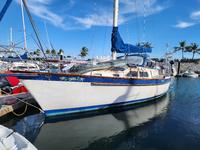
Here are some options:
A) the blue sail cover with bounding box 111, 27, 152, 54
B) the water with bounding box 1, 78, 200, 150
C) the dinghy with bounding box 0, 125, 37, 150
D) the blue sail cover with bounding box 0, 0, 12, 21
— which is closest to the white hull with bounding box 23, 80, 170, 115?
the water with bounding box 1, 78, 200, 150

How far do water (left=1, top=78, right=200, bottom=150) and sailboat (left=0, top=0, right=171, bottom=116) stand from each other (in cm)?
70

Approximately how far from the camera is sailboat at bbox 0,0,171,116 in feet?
27.8

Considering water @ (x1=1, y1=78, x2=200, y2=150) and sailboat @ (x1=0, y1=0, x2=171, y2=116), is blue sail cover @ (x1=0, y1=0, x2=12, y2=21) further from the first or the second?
water @ (x1=1, y1=78, x2=200, y2=150)

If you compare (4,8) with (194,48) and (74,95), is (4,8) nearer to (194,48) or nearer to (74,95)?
(74,95)

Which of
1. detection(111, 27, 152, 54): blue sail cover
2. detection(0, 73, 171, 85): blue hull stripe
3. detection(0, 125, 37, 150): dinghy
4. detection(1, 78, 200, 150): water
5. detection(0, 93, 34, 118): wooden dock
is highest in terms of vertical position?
detection(111, 27, 152, 54): blue sail cover

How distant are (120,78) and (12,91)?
6620 mm

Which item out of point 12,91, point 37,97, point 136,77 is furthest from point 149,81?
point 12,91

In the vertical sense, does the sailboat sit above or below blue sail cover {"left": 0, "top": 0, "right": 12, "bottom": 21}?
below

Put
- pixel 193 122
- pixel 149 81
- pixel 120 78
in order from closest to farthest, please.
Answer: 1. pixel 193 122
2. pixel 120 78
3. pixel 149 81

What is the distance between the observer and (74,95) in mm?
9000

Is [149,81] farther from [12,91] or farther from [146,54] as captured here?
[12,91]

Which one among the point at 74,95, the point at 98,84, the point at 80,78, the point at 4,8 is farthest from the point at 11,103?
the point at 4,8

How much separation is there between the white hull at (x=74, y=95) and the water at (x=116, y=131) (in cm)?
58

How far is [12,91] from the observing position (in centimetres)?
1121
